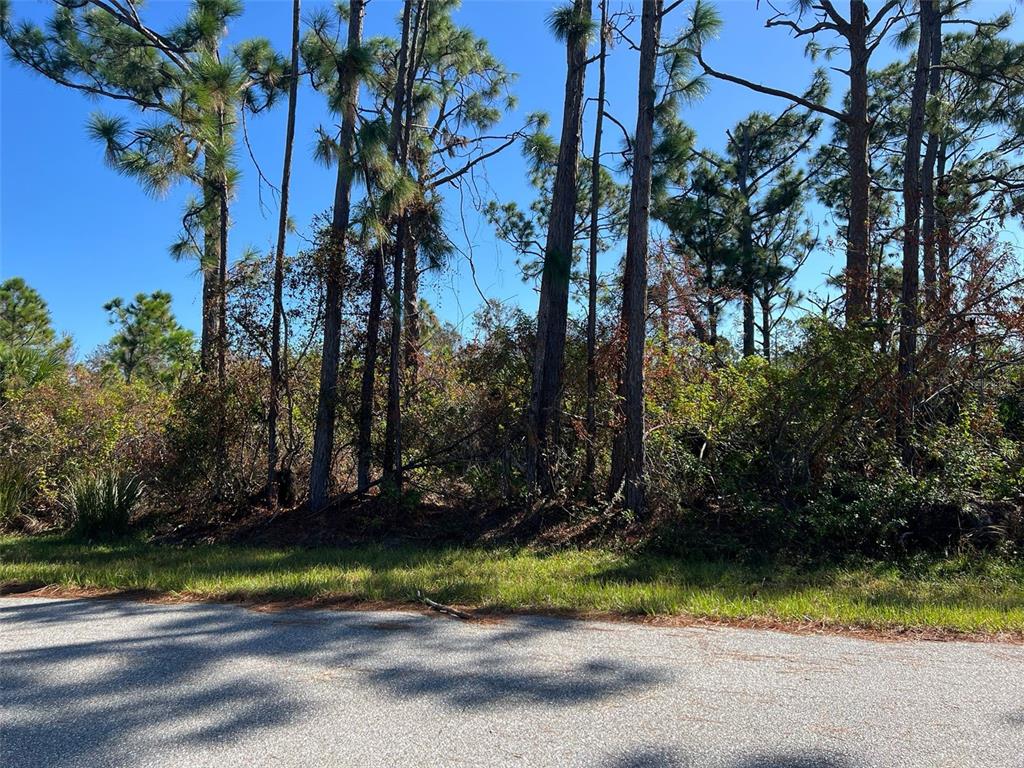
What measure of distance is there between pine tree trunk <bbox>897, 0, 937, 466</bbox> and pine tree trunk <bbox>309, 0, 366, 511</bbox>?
8.72 meters

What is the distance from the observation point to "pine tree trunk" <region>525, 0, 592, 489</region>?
1124 centimetres

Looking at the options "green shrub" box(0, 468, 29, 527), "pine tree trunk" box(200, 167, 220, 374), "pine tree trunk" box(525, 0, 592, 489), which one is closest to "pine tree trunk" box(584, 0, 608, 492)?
"pine tree trunk" box(525, 0, 592, 489)

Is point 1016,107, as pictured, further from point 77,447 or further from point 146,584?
point 77,447

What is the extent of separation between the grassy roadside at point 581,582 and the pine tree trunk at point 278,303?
265 centimetres

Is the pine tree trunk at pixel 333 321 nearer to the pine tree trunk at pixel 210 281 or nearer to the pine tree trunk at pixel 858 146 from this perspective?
the pine tree trunk at pixel 210 281

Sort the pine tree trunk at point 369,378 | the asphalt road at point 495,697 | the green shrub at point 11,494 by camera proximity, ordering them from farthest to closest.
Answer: the green shrub at point 11,494
the pine tree trunk at point 369,378
the asphalt road at point 495,697

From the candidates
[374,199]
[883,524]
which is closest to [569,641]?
[883,524]

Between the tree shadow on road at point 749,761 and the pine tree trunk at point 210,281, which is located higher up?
the pine tree trunk at point 210,281

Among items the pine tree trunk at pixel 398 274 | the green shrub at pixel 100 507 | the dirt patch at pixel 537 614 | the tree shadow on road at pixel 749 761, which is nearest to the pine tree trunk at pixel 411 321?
the pine tree trunk at pixel 398 274

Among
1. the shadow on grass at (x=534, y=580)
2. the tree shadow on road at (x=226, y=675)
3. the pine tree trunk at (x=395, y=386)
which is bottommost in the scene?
the shadow on grass at (x=534, y=580)

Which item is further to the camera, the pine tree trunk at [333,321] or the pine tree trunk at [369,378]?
the pine tree trunk at [369,378]

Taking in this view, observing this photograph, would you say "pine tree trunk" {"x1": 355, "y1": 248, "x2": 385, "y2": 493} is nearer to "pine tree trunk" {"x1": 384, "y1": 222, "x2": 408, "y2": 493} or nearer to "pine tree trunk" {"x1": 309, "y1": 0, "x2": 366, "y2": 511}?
"pine tree trunk" {"x1": 384, "y1": 222, "x2": 408, "y2": 493}

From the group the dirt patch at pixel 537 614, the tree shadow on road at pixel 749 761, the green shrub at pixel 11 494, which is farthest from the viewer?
the green shrub at pixel 11 494

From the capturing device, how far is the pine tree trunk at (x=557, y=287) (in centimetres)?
1124
